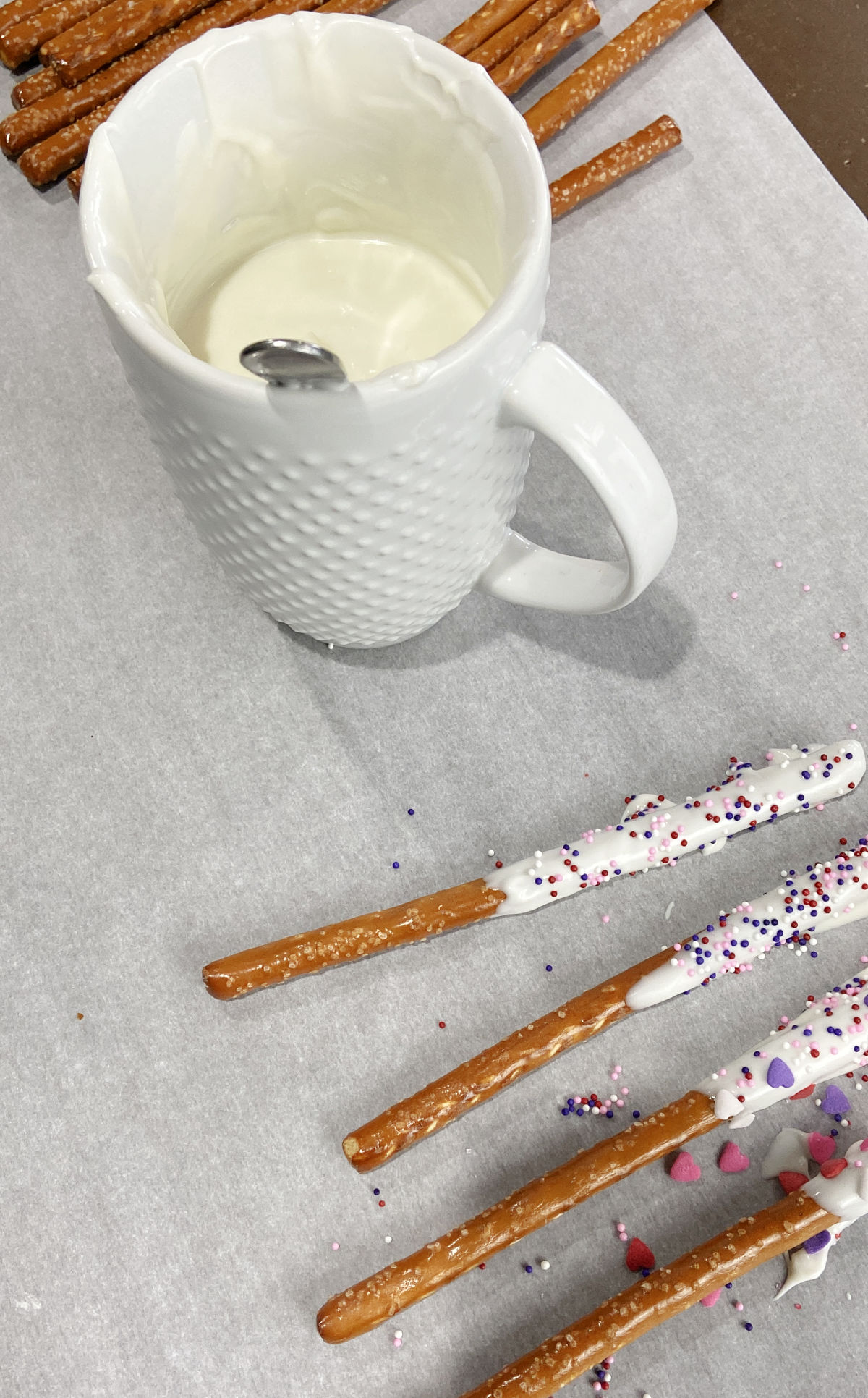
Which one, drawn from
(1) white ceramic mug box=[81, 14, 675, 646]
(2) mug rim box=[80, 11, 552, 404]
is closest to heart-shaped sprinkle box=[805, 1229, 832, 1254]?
(1) white ceramic mug box=[81, 14, 675, 646]

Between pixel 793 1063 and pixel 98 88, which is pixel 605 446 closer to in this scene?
pixel 793 1063

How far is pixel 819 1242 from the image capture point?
22.4 inches

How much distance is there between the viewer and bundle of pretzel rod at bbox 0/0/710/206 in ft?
2.46

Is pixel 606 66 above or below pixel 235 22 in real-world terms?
below

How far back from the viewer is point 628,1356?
1.87 feet

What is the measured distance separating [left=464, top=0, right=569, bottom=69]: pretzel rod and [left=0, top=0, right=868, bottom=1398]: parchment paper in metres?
0.08

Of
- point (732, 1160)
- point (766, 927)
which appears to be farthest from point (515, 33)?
point (732, 1160)

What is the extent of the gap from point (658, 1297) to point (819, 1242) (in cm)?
9

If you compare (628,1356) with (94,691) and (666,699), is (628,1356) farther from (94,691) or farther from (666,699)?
(94,691)

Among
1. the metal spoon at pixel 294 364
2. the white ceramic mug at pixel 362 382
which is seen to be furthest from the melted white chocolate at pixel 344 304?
the metal spoon at pixel 294 364

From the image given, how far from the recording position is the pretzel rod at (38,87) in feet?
2.51

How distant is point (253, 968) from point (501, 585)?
0.24 metres

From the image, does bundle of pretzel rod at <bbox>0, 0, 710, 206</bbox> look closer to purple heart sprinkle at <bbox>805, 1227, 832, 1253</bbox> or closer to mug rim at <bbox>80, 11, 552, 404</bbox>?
mug rim at <bbox>80, 11, 552, 404</bbox>

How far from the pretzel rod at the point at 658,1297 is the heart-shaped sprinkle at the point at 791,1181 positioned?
0.02m
